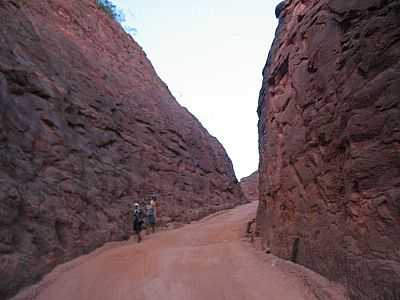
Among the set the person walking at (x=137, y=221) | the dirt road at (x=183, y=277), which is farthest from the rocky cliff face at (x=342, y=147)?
the person walking at (x=137, y=221)

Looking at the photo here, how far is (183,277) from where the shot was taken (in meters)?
8.70

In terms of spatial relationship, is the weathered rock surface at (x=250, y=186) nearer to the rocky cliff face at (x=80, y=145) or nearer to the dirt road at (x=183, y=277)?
the rocky cliff face at (x=80, y=145)

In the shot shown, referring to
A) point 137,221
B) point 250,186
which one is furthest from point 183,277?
point 250,186

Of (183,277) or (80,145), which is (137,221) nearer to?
(80,145)

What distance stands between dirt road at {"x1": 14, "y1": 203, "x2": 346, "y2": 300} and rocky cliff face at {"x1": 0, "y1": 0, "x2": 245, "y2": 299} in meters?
0.65

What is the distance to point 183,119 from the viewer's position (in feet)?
76.4

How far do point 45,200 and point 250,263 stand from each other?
202 inches

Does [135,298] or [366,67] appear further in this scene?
[135,298]

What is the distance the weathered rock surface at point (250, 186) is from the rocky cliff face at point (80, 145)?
1401 centimetres

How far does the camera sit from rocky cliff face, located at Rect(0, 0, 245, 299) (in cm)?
959

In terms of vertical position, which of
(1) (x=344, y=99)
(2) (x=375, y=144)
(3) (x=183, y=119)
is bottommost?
(2) (x=375, y=144)

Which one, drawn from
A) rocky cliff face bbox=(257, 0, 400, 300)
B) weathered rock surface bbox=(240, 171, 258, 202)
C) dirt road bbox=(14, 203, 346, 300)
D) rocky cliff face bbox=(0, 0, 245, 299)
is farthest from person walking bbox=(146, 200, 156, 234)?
weathered rock surface bbox=(240, 171, 258, 202)

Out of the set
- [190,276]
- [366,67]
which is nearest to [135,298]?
[190,276]

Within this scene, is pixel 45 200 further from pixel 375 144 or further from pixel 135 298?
pixel 375 144
